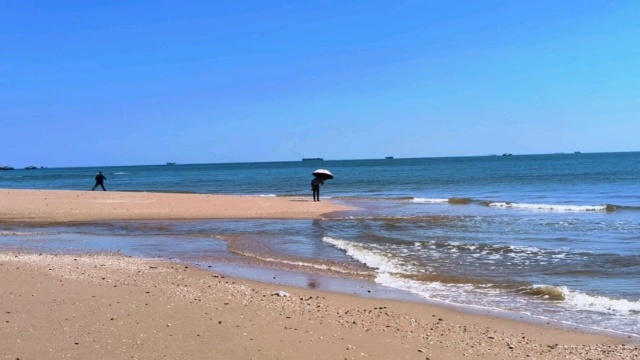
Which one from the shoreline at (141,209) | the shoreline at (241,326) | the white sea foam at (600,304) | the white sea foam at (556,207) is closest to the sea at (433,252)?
the white sea foam at (600,304)

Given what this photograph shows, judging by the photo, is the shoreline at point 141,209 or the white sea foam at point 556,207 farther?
the white sea foam at point 556,207

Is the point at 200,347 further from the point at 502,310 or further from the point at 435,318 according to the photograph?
the point at 502,310

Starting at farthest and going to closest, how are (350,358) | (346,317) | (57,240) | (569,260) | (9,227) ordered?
(9,227), (57,240), (569,260), (346,317), (350,358)

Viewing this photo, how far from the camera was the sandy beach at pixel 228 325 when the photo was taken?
21.3 feet

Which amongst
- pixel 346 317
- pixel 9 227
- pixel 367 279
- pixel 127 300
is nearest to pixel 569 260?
pixel 367 279

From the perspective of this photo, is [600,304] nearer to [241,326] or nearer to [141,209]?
[241,326]

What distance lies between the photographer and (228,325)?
745cm

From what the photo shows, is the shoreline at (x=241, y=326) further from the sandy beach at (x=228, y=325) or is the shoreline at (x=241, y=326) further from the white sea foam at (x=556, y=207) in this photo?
the white sea foam at (x=556, y=207)

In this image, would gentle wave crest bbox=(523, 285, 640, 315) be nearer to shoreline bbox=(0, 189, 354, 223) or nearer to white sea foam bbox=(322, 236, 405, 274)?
white sea foam bbox=(322, 236, 405, 274)

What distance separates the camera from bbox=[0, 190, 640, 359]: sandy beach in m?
6.50

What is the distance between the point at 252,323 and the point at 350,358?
1.72 m

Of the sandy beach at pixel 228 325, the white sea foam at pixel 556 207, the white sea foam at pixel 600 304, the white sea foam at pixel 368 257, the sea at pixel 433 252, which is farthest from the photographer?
the white sea foam at pixel 556 207

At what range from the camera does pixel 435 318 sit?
8430 millimetres

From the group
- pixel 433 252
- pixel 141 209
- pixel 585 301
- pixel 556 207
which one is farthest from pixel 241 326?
pixel 556 207
